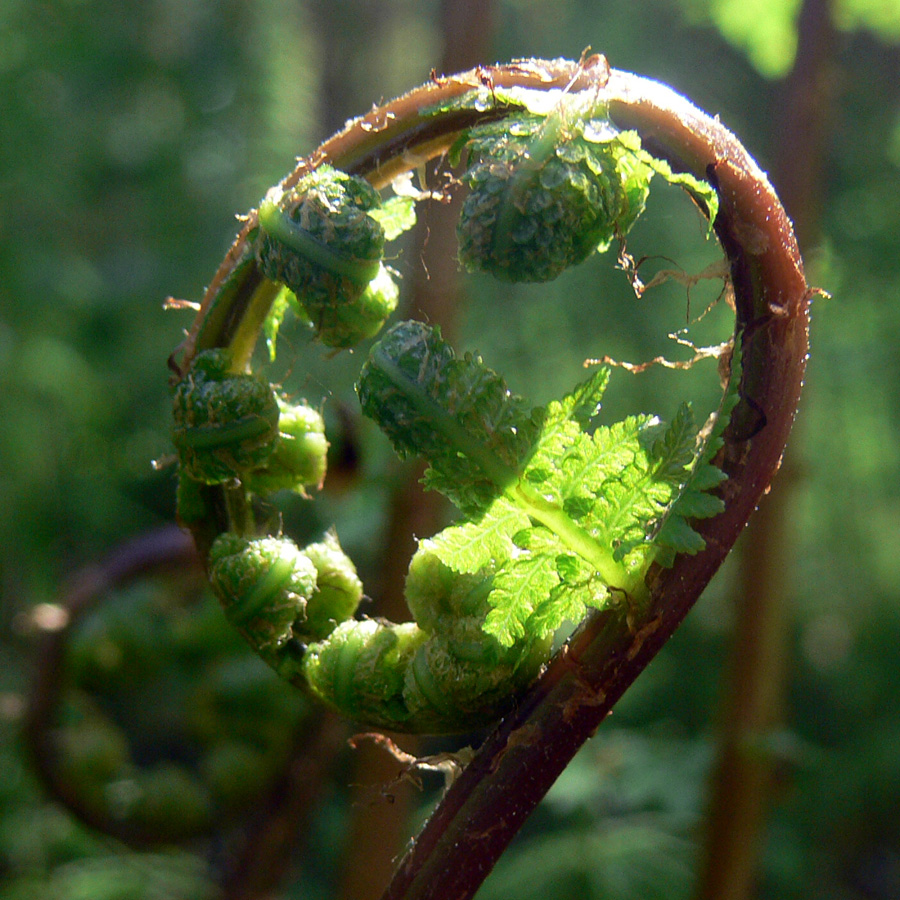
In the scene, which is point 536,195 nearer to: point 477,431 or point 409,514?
point 477,431

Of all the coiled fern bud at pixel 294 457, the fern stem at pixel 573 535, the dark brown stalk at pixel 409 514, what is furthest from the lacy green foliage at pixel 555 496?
the dark brown stalk at pixel 409 514

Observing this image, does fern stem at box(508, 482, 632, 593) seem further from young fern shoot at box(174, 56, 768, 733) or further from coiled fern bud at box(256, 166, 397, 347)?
coiled fern bud at box(256, 166, 397, 347)

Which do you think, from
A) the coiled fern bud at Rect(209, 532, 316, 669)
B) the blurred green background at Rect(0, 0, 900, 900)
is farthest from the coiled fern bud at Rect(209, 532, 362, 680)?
the blurred green background at Rect(0, 0, 900, 900)

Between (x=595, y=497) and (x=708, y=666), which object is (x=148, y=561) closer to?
(x=595, y=497)

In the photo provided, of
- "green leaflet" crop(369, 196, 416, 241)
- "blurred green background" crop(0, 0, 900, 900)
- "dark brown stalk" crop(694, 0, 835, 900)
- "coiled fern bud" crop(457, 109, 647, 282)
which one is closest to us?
"coiled fern bud" crop(457, 109, 647, 282)

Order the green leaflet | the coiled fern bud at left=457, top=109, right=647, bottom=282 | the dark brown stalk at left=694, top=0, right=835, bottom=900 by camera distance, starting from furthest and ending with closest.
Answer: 1. the dark brown stalk at left=694, top=0, right=835, bottom=900
2. the green leaflet
3. the coiled fern bud at left=457, top=109, right=647, bottom=282

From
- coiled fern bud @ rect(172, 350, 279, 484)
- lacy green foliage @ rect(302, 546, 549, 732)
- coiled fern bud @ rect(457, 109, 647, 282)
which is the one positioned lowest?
lacy green foliage @ rect(302, 546, 549, 732)
